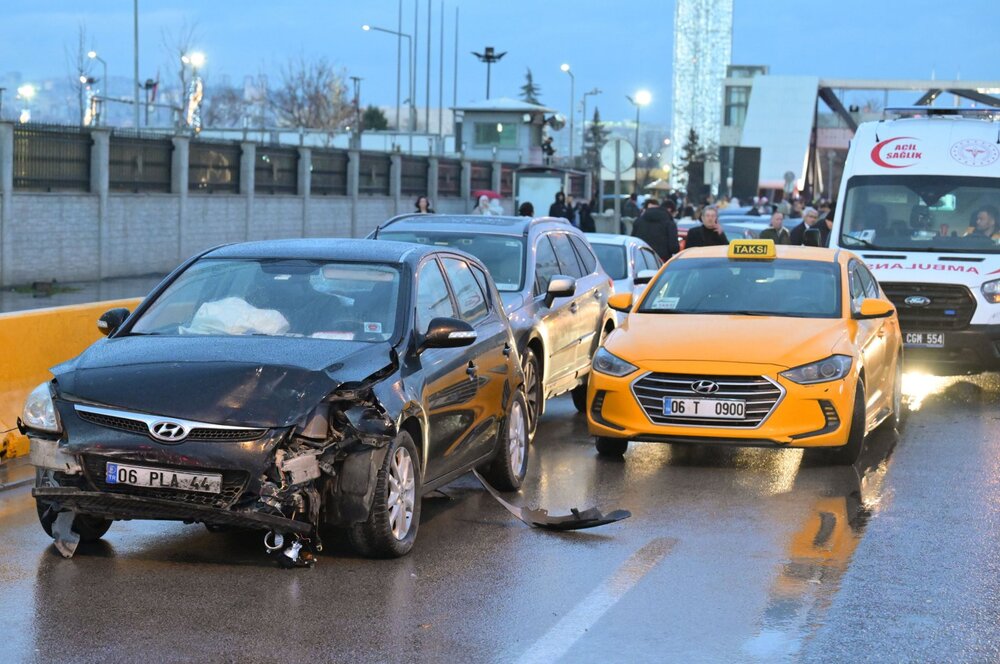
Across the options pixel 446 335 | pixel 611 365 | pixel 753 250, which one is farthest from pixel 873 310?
pixel 446 335

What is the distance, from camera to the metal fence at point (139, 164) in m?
31.2

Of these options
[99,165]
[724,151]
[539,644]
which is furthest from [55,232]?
[724,151]

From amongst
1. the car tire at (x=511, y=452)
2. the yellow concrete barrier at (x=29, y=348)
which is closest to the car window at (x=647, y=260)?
the yellow concrete barrier at (x=29, y=348)

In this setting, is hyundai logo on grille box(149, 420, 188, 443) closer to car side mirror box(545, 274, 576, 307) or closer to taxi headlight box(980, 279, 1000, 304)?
car side mirror box(545, 274, 576, 307)

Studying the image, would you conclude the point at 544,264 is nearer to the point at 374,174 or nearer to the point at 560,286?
the point at 560,286

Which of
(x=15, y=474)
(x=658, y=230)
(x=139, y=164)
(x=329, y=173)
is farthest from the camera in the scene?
(x=329, y=173)

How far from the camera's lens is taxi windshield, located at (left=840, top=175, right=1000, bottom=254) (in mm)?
17125

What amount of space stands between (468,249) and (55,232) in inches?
706

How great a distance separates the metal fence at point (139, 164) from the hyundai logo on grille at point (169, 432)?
25.0 meters

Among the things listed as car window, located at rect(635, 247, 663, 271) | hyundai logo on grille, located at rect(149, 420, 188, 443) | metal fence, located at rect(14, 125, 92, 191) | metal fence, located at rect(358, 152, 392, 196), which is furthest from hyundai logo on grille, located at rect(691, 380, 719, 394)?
metal fence, located at rect(358, 152, 392, 196)

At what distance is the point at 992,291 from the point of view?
16344 millimetres

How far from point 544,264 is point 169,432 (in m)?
6.61

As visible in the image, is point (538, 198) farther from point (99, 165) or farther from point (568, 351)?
point (568, 351)

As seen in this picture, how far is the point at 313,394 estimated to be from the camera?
7.00 metres
